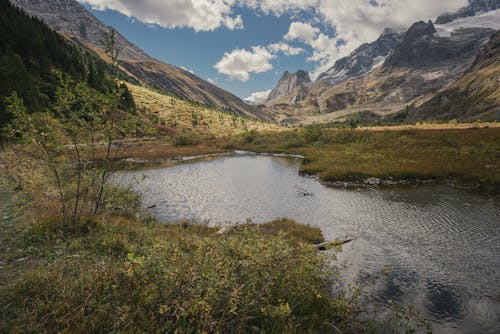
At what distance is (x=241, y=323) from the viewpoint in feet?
23.0

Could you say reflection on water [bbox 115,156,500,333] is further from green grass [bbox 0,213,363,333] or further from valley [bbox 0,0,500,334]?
green grass [bbox 0,213,363,333]

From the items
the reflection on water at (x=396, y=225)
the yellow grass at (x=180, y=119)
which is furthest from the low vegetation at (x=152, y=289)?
the yellow grass at (x=180, y=119)

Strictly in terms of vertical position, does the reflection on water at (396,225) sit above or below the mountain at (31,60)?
below

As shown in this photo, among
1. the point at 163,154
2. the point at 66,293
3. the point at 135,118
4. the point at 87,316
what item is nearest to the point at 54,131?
the point at 135,118

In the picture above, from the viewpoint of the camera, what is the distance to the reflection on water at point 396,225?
13.0 m

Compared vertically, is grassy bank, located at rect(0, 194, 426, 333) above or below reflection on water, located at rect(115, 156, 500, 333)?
above

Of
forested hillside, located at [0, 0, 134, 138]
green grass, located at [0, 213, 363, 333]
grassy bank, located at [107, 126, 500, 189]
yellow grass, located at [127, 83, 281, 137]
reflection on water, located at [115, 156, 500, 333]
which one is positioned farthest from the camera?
yellow grass, located at [127, 83, 281, 137]

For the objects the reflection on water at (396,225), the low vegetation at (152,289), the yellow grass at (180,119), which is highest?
the yellow grass at (180,119)

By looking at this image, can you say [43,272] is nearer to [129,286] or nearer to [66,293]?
[66,293]

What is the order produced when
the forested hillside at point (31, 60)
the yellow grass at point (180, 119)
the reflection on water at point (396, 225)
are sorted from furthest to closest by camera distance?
the yellow grass at point (180, 119) < the forested hillside at point (31, 60) < the reflection on water at point (396, 225)

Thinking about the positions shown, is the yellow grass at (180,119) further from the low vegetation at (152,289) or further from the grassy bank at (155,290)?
the grassy bank at (155,290)

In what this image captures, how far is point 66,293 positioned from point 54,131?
27.1 ft

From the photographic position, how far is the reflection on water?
13.0 m

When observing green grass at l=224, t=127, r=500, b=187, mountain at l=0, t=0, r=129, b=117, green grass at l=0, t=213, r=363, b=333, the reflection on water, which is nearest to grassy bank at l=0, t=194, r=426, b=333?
green grass at l=0, t=213, r=363, b=333
